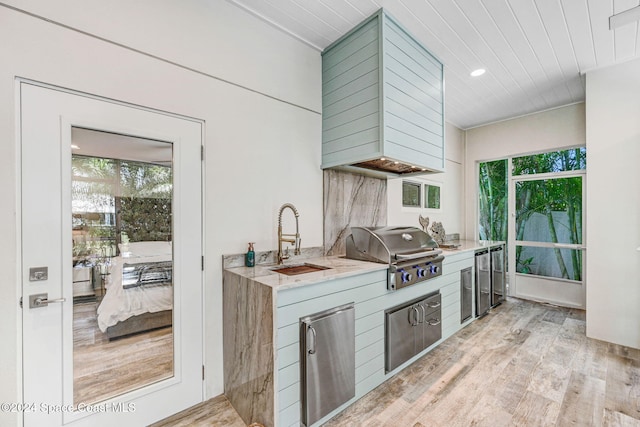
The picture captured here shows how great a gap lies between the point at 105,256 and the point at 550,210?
5.48m

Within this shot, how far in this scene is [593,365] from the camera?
8.27 feet

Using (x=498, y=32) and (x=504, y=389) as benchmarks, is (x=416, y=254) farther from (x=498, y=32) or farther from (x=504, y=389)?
(x=498, y=32)

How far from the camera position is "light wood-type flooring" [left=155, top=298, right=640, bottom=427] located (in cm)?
186

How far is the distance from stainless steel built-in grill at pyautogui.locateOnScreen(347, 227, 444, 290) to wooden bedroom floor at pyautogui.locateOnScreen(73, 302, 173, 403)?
1.58m

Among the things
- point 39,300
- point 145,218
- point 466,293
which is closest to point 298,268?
point 145,218

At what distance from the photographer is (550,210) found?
14.2 feet

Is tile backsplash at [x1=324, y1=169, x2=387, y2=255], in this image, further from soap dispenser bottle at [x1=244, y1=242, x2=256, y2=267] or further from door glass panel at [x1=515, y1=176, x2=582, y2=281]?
door glass panel at [x1=515, y1=176, x2=582, y2=281]

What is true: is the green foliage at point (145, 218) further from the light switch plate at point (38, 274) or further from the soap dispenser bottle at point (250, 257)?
the soap dispenser bottle at point (250, 257)

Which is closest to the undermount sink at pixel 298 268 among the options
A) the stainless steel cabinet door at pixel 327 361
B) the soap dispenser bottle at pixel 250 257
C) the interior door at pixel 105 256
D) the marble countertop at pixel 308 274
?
the marble countertop at pixel 308 274

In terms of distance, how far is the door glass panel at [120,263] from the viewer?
5.25 feet

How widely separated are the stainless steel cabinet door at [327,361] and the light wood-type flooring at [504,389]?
212 millimetres

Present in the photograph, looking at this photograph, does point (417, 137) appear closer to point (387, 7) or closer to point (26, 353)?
point (387, 7)

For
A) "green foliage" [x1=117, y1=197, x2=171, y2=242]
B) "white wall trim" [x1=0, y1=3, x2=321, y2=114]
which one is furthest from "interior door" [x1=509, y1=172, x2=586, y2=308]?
"green foliage" [x1=117, y1=197, x2=171, y2=242]

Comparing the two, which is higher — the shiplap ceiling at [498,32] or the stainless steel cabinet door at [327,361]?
the shiplap ceiling at [498,32]
